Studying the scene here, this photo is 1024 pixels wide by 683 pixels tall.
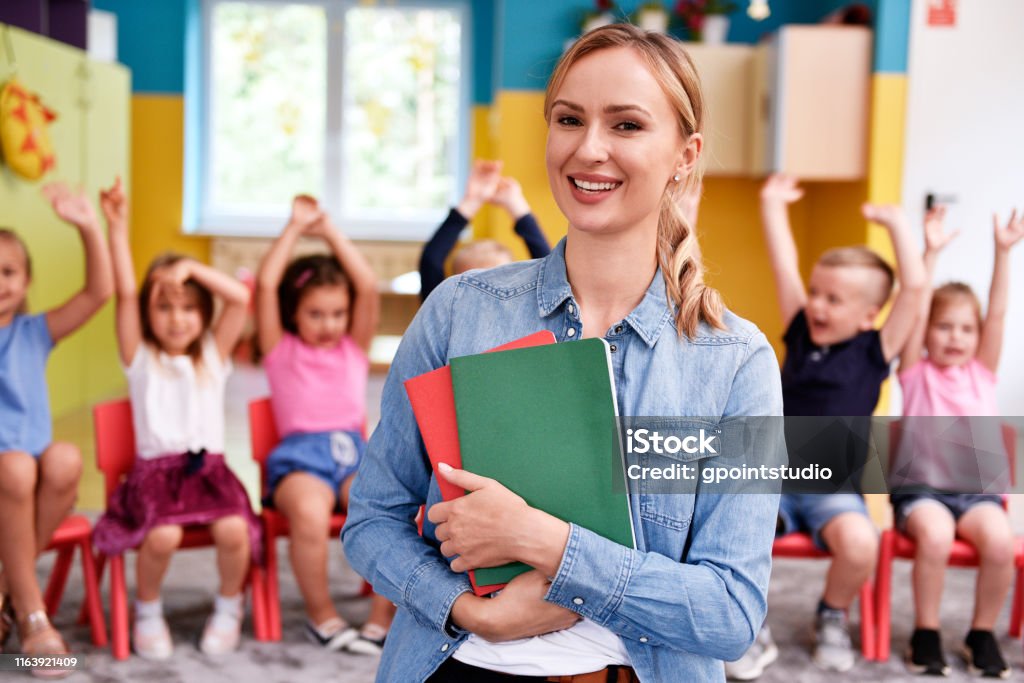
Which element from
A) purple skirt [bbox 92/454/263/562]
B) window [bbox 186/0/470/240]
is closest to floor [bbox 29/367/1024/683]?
purple skirt [bbox 92/454/263/562]

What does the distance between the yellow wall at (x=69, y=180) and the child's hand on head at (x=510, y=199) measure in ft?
9.37

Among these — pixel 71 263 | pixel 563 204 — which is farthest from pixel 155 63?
pixel 563 204

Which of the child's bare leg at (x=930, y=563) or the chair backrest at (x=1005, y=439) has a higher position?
the chair backrest at (x=1005, y=439)

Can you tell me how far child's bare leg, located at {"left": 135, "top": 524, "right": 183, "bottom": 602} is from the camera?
2545 mm

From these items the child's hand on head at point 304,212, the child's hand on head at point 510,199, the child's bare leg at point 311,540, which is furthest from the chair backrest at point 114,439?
the child's hand on head at point 510,199

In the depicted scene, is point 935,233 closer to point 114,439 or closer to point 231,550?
point 231,550

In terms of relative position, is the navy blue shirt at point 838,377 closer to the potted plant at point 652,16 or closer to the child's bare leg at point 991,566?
the child's bare leg at point 991,566

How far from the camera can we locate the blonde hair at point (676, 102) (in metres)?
1.10

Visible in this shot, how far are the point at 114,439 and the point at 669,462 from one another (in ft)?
6.50

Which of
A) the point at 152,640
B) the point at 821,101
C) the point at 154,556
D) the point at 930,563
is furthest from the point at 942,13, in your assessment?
the point at 152,640

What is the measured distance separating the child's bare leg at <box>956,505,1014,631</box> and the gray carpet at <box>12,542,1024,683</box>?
134mm

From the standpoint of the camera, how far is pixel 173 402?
2750 mm

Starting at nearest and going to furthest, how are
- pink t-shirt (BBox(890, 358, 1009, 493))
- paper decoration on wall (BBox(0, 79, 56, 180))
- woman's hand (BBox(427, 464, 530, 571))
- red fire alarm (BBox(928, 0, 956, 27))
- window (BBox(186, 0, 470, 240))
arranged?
woman's hand (BBox(427, 464, 530, 571)) → pink t-shirt (BBox(890, 358, 1009, 493)) → paper decoration on wall (BBox(0, 79, 56, 180)) → red fire alarm (BBox(928, 0, 956, 27)) → window (BBox(186, 0, 470, 240))

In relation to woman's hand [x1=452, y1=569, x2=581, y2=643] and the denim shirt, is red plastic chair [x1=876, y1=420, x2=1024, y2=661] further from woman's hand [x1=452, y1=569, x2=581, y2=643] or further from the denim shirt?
woman's hand [x1=452, y1=569, x2=581, y2=643]
